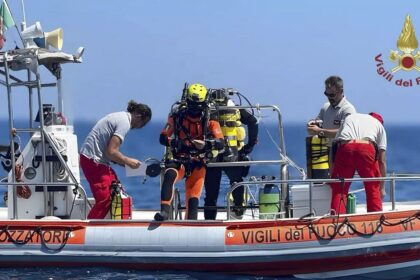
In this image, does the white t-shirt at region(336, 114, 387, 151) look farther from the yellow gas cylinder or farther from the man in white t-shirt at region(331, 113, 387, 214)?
the yellow gas cylinder

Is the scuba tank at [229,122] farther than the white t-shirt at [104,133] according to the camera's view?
Yes

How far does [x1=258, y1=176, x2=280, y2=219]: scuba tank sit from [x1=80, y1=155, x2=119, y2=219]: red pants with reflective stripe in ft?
5.29

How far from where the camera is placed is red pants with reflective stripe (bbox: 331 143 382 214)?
1053cm

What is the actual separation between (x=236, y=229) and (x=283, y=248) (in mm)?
515

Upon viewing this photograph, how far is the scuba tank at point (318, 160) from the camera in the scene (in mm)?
11367

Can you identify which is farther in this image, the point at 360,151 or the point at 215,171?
the point at 215,171

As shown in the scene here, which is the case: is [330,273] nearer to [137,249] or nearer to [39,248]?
[137,249]

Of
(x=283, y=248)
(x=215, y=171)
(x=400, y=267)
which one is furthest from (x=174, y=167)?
(x=400, y=267)

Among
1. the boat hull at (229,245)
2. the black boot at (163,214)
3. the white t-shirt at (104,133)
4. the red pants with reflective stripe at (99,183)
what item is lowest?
the boat hull at (229,245)

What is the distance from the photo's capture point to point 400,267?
10.4m

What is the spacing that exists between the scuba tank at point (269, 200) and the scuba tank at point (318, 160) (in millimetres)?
576

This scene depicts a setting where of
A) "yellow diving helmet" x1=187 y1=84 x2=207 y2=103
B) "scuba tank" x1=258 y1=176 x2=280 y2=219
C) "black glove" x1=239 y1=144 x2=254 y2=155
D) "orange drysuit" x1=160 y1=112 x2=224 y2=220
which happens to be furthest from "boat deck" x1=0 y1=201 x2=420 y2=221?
"yellow diving helmet" x1=187 y1=84 x2=207 y2=103

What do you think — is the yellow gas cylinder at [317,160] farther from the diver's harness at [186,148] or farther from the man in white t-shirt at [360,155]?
the diver's harness at [186,148]

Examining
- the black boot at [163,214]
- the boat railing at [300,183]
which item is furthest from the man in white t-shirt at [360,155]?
the black boot at [163,214]
